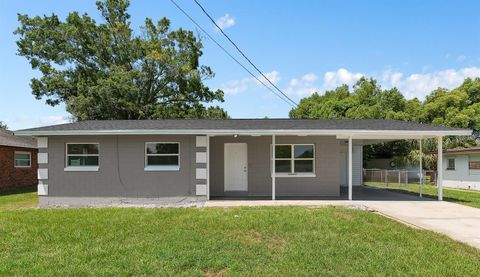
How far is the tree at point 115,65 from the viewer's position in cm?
2930

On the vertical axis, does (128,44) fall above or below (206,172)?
above

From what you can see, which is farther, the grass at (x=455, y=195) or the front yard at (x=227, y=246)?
the grass at (x=455, y=195)

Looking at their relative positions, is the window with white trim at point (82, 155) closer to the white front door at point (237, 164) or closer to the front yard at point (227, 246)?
the front yard at point (227, 246)

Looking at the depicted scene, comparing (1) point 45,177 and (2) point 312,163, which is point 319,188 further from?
(1) point 45,177

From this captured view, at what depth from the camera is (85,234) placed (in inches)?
336

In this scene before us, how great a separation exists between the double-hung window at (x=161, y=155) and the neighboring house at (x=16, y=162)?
36.5ft

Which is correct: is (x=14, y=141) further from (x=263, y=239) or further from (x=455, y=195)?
(x=455, y=195)

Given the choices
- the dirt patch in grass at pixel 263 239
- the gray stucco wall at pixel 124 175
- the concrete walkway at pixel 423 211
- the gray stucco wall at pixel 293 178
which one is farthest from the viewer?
the gray stucco wall at pixel 293 178

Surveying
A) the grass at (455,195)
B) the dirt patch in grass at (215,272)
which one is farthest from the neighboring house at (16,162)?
the grass at (455,195)

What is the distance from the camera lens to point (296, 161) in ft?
51.4

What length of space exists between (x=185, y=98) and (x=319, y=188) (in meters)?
19.1

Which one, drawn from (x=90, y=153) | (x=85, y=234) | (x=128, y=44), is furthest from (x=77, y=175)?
(x=128, y=44)

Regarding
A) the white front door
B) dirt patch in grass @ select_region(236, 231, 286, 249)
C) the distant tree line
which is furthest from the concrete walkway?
the distant tree line

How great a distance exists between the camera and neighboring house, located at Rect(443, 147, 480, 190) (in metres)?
24.3
